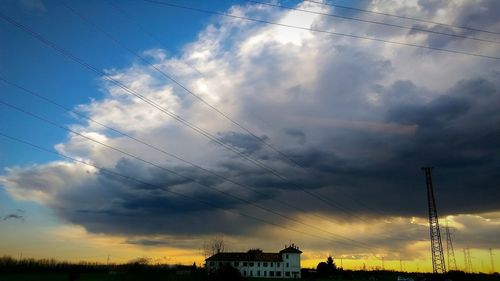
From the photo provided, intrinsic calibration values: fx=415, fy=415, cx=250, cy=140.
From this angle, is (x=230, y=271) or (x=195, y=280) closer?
(x=195, y=280)

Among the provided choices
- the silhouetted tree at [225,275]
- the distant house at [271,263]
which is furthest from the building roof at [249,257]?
the silhouetted tree at [225,275]

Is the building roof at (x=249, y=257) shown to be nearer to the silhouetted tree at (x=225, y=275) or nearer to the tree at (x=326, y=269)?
the tree at (x=326, y=269)

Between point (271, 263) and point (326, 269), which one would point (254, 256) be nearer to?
point (271, 263)

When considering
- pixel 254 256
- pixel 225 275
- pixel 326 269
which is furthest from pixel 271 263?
pixel 225 275

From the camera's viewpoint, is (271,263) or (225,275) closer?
(225,275)

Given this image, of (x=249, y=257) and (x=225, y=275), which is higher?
(x=249, y=257)

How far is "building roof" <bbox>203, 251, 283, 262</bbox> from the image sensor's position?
155 m

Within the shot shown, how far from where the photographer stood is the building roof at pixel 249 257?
15525 centimetres

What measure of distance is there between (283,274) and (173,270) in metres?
94.1

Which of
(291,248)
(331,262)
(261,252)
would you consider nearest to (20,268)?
(261,252)

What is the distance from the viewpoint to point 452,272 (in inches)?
4658

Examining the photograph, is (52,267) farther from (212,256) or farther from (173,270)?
(173,270)

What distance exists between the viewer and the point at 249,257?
6166 inches

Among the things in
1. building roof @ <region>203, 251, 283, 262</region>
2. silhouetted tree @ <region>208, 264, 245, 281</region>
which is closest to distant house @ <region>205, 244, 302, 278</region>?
building roof @ <region>203, 251, 283, 262</region>
